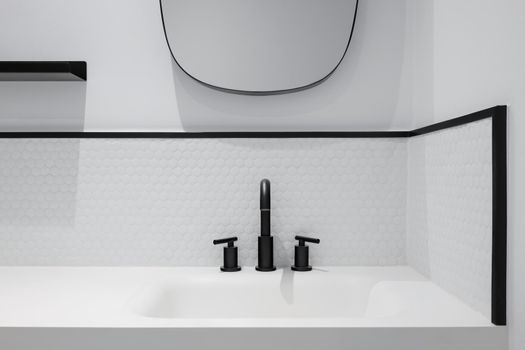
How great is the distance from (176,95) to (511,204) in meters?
1.00

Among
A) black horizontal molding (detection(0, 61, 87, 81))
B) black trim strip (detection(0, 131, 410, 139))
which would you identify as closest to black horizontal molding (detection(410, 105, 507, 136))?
black trim strip (detection(0, 131, 410, 139))

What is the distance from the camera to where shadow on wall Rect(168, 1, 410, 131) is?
1.46 m

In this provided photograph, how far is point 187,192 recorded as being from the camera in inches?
56.7

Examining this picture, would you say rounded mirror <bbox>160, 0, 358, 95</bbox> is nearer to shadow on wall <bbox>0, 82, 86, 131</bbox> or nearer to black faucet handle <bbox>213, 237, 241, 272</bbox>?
shadow on wall <bbox>0, 82, 86, 131</bbox>

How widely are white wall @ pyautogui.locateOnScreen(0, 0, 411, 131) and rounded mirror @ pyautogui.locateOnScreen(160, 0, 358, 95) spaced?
5cm

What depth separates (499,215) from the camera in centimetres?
87

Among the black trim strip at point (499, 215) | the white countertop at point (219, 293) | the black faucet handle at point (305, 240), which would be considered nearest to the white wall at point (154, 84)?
the black faucet handle at point (305, 240)

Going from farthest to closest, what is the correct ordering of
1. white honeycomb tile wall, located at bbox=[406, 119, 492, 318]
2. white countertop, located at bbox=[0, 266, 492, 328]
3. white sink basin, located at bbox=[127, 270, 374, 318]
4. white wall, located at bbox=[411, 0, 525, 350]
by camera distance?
white sink basin, located at bbox=[127, 270, 374, 318], white countertop, located at bbox=[0, 266, 492, 328], white honeycomb tile wall, located at bbox=[406, 119, 492, 318], white wall, located at bbox=[411, 0, 525, 350]

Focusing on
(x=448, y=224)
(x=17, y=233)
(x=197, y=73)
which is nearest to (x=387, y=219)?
(x=448, y=224)

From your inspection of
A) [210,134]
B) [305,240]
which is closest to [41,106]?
[210,134]

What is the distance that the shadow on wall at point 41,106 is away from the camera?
1462 millimetres

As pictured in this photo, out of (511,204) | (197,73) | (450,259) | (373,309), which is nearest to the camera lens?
(511,204)

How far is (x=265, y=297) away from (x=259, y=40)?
2.54 ft

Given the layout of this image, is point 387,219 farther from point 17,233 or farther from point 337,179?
point 17,233
